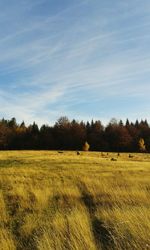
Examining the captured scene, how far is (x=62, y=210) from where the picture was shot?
33.6ft

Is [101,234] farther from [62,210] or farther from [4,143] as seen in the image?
[4,143]

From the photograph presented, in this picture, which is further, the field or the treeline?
the treeline

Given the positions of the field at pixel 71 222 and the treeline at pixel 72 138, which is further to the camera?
the treeline at pixel 72 138

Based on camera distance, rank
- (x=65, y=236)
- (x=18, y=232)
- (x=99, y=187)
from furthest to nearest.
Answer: (x=99, y=187)
(x=18, y=232)
(x=65, y=236)

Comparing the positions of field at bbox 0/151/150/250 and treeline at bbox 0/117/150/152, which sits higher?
treeline at bbox 0/117/150/152

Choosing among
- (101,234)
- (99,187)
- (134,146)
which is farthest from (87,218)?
(134,146)

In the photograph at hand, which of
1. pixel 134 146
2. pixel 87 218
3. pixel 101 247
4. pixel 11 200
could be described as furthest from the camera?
pixel 134 146

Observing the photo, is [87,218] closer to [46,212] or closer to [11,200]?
[46,212]

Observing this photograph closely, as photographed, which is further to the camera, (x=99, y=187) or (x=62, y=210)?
(x=99, y=187)

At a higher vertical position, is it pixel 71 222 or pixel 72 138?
pixel 72 138

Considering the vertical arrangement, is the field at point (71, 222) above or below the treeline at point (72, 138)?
below

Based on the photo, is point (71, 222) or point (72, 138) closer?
point (71, 222)

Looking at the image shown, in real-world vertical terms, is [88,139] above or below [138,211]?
above

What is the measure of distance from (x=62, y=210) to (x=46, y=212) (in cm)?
47
